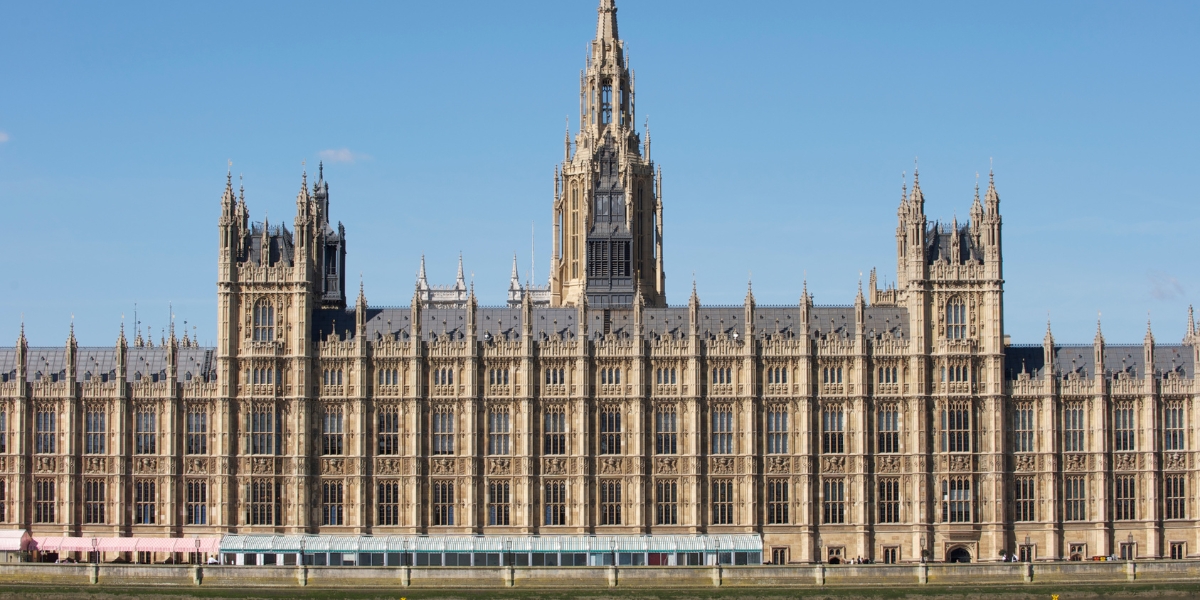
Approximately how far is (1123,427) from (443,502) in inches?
2091

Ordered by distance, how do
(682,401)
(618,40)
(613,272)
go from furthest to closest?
(618,40)
(613,272)
(682,401)

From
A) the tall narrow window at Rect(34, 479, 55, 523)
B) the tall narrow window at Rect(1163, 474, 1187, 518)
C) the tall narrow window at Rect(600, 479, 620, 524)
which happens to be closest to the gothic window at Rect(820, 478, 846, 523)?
the tall narrow window at Rect(600, 479, 620, 524)

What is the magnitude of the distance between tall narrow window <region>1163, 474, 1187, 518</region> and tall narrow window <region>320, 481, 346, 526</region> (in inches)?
2515

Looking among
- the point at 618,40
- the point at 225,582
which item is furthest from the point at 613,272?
the point at 225,582

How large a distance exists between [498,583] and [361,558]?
38.5 ft

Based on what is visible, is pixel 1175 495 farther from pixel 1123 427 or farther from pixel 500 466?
pixel 500 466

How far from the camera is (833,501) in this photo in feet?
474

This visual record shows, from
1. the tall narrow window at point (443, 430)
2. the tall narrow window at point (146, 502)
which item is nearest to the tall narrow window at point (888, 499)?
the tall narrow window at point (443, 430)

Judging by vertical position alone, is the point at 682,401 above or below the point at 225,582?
above

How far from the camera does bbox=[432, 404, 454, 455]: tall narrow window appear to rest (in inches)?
5669

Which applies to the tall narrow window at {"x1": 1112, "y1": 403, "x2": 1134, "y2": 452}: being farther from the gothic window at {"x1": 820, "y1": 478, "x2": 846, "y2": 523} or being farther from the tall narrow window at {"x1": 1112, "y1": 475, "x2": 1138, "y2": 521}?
the gothic window at {"x1": 820, "y1": 478, "x2": 846, "y2": 523}

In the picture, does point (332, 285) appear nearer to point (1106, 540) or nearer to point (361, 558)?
point (361, 558)

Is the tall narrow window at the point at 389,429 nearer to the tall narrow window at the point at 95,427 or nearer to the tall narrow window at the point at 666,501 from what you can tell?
the tall narrow window at the point at 666,501

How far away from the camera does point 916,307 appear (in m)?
145
